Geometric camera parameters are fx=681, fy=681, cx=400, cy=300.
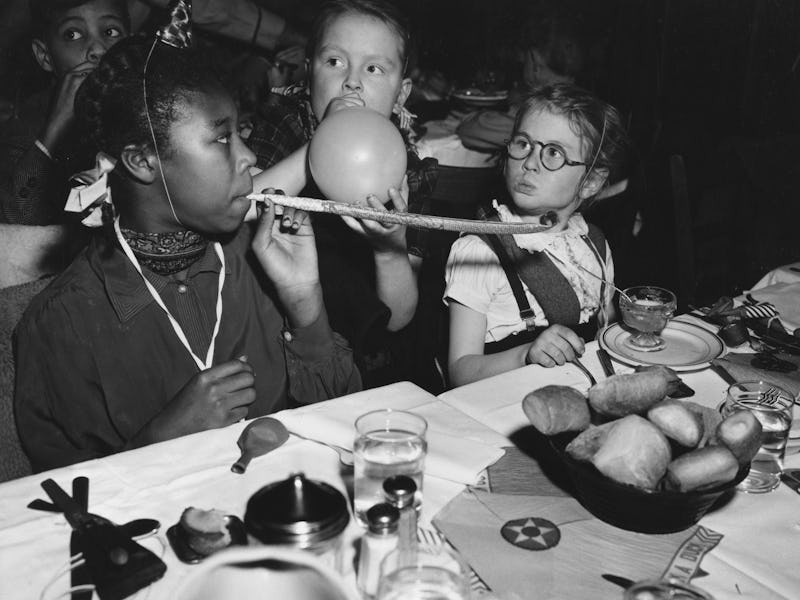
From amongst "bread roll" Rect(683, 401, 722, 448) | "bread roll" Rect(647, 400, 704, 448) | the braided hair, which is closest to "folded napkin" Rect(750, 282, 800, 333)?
"bread roll" Rect(683, 401, 722, 448)

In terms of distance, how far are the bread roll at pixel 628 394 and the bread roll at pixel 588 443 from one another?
5 cm

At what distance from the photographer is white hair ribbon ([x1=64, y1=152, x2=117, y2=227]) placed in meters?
1.81

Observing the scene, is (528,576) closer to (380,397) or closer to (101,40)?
(380,397)

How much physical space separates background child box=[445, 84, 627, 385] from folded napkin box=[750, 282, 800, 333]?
0.62 metres

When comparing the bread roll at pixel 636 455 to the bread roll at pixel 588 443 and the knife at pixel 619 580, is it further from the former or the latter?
the knife at pixel 619 580

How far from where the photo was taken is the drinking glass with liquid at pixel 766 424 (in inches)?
58.1

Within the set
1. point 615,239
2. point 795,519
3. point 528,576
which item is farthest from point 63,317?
point 615,239

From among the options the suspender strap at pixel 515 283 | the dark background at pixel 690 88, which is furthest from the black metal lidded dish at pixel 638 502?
the dark background at pixel 690 88

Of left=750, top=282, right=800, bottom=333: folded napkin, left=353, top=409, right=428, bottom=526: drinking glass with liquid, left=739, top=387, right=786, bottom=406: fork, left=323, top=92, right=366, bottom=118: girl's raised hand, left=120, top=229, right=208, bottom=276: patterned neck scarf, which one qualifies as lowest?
left=750, top=282, right=800, bottom=333: folded napkin

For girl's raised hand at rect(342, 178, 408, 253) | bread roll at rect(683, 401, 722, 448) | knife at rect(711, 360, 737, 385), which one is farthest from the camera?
girl's raised hand at rect(342, 178, 408, 253)

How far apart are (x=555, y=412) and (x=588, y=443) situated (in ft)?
0.28

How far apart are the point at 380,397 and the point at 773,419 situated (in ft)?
3.01

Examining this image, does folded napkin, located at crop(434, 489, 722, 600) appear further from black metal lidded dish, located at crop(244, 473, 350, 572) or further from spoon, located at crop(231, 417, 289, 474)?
spoon, located at crop(231, 417, 289, 474)

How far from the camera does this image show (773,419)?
1.53 metres
